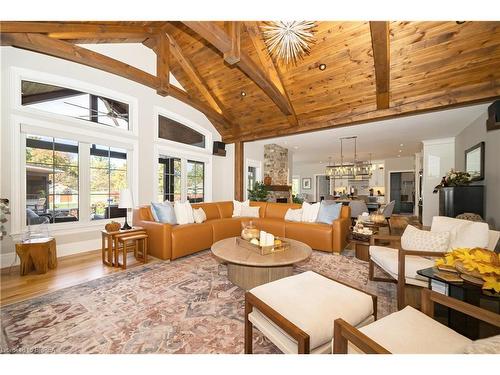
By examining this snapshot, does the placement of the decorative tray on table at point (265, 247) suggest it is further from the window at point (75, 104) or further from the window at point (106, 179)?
the window at point (75, 104)

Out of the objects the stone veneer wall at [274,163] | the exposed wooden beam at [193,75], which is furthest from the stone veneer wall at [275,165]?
the exposed wooden beam at [193,75]

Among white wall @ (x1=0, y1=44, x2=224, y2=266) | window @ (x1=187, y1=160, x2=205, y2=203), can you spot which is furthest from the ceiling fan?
window @ (x1=187, y1=160, x2=205, y2=203)

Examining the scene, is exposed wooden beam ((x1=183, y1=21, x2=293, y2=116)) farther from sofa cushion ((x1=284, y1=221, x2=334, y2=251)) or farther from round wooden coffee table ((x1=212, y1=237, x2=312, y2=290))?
sofa cushion ((x1=284, y1=221, x2=334, y2=251))

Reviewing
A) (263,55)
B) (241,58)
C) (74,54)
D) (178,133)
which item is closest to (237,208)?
(178,133)

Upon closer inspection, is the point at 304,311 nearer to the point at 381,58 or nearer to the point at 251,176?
the point at 381,58

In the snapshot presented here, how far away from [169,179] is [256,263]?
4.07 m

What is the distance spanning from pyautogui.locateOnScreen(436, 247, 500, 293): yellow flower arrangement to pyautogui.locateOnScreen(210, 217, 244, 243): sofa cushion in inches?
127

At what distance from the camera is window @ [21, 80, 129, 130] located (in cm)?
320

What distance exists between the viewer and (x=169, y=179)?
17.6ft

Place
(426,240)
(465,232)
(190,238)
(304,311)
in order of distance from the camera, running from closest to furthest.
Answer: (304,311), (465,232), (426,240), (190,238)
